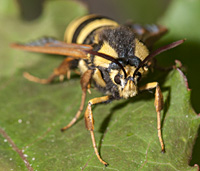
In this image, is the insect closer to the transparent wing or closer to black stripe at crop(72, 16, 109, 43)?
the transparent wing

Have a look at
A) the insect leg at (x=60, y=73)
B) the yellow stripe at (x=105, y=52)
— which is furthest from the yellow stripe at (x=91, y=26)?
the yellow stripe at (x=105, y=52)

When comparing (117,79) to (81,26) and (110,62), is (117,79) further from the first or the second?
(81,26)

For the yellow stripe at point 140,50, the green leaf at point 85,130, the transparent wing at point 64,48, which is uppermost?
the yellow stripe at point 140,50

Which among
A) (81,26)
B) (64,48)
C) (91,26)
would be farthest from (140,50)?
(81,26)

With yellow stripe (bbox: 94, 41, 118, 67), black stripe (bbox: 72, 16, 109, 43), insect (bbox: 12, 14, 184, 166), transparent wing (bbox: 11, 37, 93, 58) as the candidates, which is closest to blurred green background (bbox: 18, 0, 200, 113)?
insect (bbox: 12, 14, 184, 166)

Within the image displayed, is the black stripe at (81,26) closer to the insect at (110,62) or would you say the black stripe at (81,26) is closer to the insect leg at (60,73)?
the insect at (110,62)

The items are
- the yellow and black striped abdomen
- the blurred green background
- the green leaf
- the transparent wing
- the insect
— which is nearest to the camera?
the green leaf

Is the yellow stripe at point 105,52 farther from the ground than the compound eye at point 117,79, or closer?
farther from the ground
